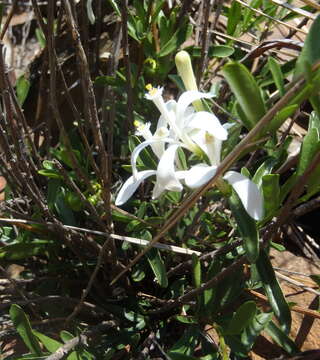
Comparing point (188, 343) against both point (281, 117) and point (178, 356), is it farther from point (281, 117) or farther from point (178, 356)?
point (281, 117)

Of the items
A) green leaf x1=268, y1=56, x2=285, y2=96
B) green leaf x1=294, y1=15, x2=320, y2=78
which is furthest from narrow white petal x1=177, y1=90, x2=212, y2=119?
green leaf x1=294, y1=15, x2=320, y2=78

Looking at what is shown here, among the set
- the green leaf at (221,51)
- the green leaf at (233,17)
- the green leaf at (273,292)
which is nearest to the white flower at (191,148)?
the green leaf at (273,292)

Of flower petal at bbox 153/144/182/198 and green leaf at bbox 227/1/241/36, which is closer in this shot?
flower petal at bbox 153/144/182/198

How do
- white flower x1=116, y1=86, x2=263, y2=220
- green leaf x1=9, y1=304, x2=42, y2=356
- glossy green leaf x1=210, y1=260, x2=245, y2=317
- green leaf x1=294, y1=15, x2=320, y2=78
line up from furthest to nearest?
1. glossy green leaf x1=210, y1=260, x2=245, y2=317
2. green leaf x1=9, y1=304, x2=42, y2=356
3. white flower x1=116, y1=86, x2=263, y2=220
4. green leaf x1=294, y1=15, x2=320, y2=78

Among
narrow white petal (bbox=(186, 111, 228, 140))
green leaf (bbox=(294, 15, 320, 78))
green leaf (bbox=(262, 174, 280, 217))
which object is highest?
green leaf (bbox=(294, 15, 320, 78))

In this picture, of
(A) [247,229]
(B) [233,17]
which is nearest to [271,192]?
(A) [247,229]

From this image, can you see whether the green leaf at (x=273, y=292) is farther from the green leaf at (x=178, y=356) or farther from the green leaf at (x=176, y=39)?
the green leaf at (x=176, y=39)

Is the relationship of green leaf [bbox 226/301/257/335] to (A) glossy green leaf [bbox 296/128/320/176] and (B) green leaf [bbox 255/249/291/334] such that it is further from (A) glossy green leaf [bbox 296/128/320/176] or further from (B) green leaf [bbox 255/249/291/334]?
(A) glossy green leaf [bbox 296/128/320/176]
